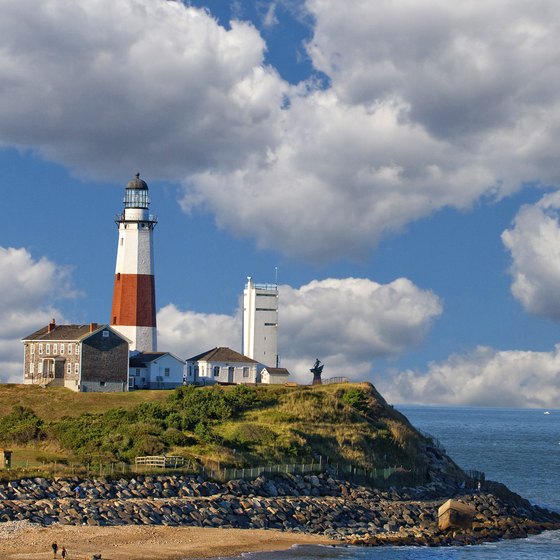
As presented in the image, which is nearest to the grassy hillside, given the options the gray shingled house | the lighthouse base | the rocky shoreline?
the gray shingled house

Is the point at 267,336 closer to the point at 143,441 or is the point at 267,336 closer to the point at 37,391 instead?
the point at 37,391

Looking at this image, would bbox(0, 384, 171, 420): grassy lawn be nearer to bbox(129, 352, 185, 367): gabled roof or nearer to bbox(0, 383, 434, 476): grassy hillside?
bbox(0, 383, 434, 476): grassy hillside

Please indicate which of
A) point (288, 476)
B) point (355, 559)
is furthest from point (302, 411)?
point (355, 559)

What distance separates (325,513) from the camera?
52562 mm

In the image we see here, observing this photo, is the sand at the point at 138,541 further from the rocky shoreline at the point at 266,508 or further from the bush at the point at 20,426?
the bush at the point at 20,426

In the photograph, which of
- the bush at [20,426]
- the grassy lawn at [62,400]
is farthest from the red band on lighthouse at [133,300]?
the bush at [20,426]

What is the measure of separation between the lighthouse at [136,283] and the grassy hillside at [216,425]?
763 cm

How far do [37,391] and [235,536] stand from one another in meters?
32.2

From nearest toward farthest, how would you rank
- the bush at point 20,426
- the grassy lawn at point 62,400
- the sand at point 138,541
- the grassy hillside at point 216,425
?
the sand at point 138,541 < the grassy hillside at point 216,425 < the bush at point 20,426 < the grassy lawn at point 62,400

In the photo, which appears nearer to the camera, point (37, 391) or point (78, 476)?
point (78, 476)

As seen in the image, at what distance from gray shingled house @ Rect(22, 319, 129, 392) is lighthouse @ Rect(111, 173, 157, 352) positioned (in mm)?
3229

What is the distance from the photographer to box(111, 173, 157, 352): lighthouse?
8150 cm

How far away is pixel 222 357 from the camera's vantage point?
87.1 meters

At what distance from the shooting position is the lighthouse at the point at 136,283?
267 ft
